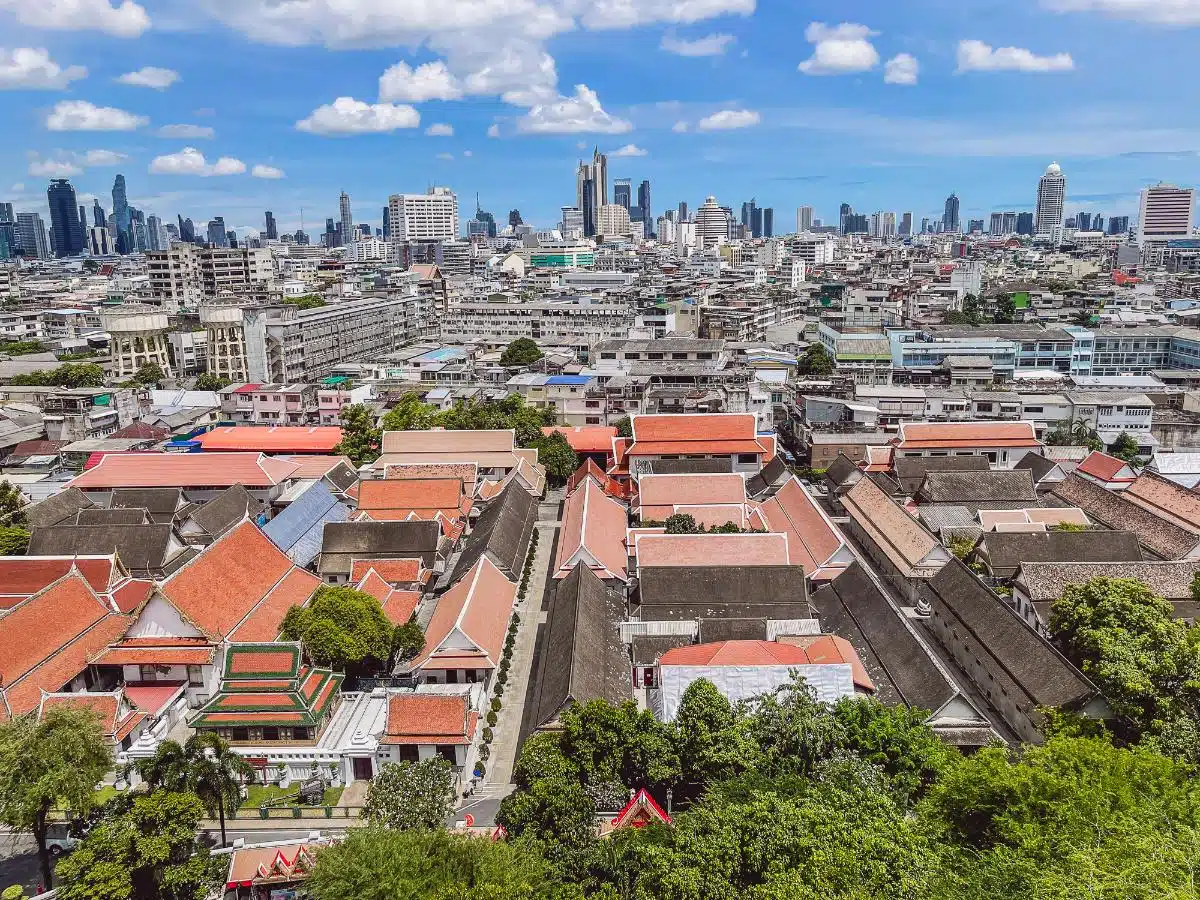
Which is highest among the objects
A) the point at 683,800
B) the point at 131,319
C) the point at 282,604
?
the point at 131,319

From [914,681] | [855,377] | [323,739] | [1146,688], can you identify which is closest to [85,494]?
[323,739]

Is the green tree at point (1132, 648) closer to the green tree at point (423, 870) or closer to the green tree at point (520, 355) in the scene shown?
the green tree at point (423, 870)

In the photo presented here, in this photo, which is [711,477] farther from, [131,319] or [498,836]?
[131,319]

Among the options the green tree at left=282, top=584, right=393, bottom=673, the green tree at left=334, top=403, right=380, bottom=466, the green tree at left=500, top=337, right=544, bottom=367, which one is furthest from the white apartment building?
the green tree at left=282, top=584, right=393, bottom=673

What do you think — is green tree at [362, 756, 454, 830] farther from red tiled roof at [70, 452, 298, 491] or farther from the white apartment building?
the white apartment building

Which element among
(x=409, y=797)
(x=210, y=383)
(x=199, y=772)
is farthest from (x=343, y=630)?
Result: (x=210, y=383)

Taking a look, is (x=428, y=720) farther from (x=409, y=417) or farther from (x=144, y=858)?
(x=409, y=417)

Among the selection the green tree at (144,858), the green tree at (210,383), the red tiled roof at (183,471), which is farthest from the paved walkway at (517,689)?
the green tree at (210,383)
